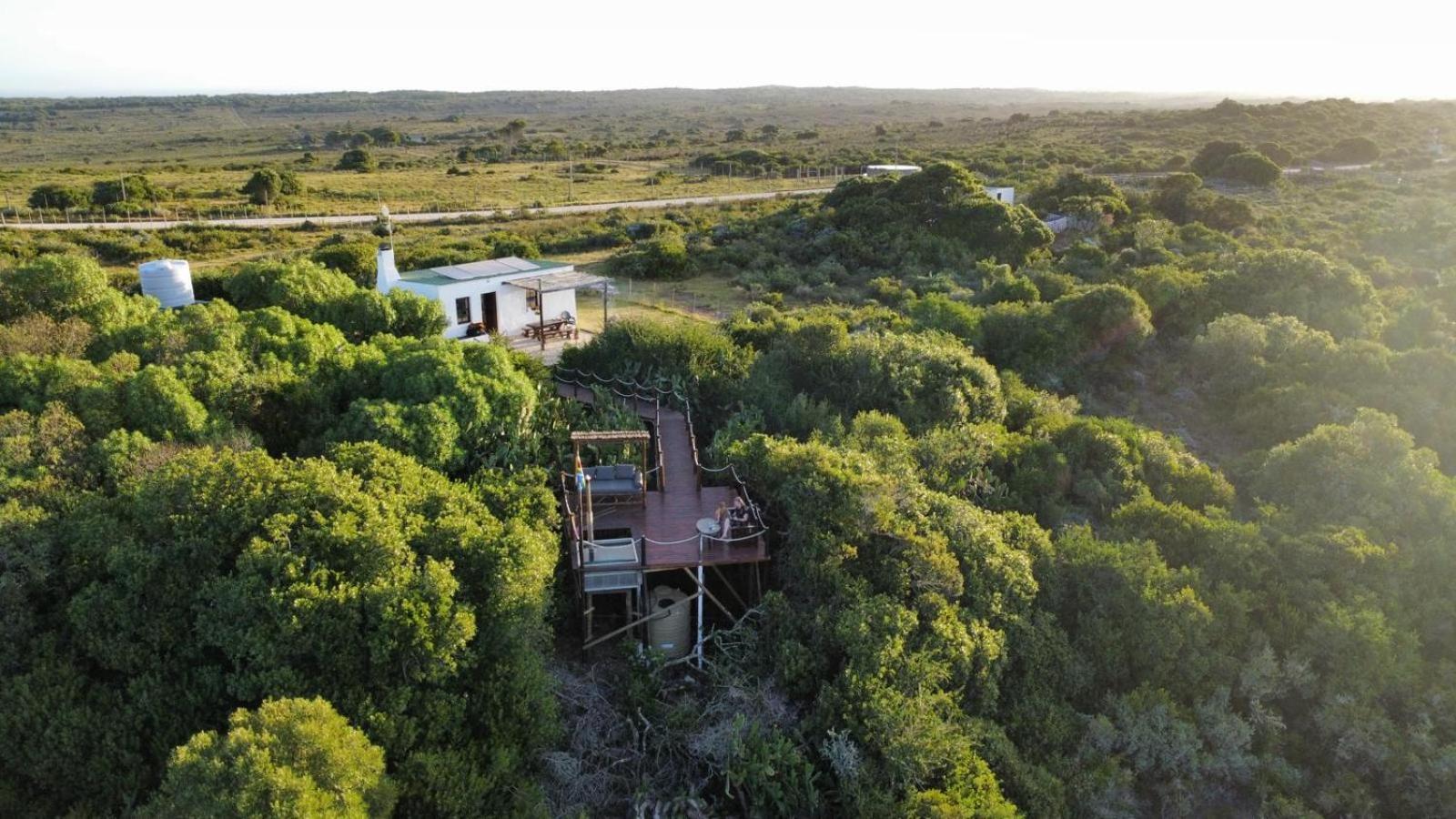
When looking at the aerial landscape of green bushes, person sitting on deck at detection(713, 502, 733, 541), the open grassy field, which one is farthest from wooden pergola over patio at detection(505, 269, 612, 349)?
the open grassy field

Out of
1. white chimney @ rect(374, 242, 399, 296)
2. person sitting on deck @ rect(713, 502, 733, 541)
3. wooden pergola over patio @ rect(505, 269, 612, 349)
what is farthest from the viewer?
wooden pergola over patio @ rect(505, 269, 612, 349)

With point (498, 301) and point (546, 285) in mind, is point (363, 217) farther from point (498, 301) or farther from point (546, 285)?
point (546, 285)

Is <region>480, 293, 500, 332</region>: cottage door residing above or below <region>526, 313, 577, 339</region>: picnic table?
above

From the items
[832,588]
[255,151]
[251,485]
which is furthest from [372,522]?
[255,151]

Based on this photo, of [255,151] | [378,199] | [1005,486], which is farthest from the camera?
[255,151]

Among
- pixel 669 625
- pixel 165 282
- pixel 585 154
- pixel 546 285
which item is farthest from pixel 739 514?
pixel 585 154

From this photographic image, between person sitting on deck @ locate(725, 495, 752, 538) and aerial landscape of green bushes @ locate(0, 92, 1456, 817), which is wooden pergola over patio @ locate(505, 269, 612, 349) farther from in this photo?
person sitting on deck @ locate(725, 495, 752, 538)

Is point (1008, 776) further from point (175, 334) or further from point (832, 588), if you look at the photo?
point (175, 334)

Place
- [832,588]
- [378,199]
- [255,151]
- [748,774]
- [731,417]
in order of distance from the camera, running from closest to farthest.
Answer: [748,774] < [832,588] < [731,417] < [378,199] < [255,151]
